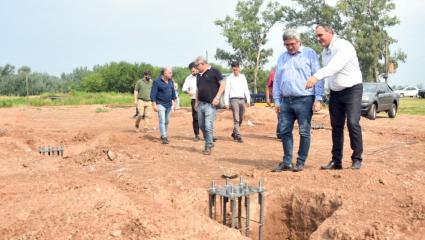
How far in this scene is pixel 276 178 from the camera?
613 centimetres

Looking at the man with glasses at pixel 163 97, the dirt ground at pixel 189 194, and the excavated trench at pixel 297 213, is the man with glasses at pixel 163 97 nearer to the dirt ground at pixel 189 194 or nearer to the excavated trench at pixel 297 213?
the dirt ground at pixel 189 194

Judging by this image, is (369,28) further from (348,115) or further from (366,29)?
(348,115)

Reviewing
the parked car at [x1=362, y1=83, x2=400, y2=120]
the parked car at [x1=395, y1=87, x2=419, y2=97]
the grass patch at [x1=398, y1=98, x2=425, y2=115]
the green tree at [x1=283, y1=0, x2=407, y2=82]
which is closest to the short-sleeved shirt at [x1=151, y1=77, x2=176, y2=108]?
the parked car at [x1=362, y1=83, x2=400, y2=120]

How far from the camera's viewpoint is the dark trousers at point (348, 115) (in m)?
5.87

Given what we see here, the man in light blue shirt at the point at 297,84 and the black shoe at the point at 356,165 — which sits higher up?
the man in light blue shirt at the point at 297,84

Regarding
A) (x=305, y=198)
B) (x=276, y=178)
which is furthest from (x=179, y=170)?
(x=305, y=198)

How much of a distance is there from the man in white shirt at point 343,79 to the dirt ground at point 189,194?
576 millimetres

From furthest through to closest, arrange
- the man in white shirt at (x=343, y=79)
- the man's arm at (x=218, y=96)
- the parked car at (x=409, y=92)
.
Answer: the parked car at (x=409, y=92) < the man's arm at (x=218, y=96) < the man in white shirt at (x=343, y=79)

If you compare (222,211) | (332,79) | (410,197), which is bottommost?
(222,211)

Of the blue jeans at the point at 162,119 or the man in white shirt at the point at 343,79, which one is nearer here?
the man in white shirt at the point at 343,79

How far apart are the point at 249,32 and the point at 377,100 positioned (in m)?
25.4

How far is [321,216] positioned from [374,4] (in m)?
36.4

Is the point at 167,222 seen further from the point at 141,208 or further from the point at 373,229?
the point at 373,229

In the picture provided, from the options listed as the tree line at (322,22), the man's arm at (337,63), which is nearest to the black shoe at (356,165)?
the man's arm at (337,63)
